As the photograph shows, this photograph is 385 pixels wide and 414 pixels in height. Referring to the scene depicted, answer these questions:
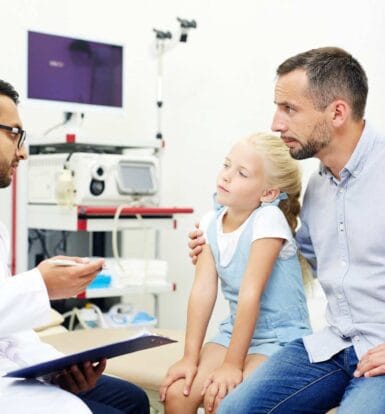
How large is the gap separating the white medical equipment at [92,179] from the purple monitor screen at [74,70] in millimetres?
341

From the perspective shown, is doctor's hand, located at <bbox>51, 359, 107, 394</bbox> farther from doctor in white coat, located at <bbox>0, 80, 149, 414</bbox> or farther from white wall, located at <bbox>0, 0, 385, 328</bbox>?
white wall, located at <bbox>0, 0, 385, 328</bbox>

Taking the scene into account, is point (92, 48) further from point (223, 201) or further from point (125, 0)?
point (223, 201)

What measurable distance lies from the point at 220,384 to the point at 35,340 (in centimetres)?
46

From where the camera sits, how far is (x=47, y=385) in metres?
1.46

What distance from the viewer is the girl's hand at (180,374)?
1.76 m

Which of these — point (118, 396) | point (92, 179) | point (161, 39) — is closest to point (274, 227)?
point (118, 396)

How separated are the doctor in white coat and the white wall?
5.75 feet

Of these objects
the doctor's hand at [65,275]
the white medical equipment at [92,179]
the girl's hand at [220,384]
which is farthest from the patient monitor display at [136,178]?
the doctor's hand at [65,275]

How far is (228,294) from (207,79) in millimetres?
2215

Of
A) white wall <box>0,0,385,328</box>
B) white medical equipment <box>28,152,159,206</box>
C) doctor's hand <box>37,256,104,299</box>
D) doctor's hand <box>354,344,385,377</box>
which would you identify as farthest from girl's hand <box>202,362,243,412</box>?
white wall <box>0,0,385,328</box>

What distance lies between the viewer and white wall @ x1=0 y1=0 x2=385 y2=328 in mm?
3484

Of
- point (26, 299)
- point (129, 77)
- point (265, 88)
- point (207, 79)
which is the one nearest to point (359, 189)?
point (26, 299)

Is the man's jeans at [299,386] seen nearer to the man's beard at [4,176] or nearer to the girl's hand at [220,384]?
the girl's hand at [220,384]

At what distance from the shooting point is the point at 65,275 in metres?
1.47
